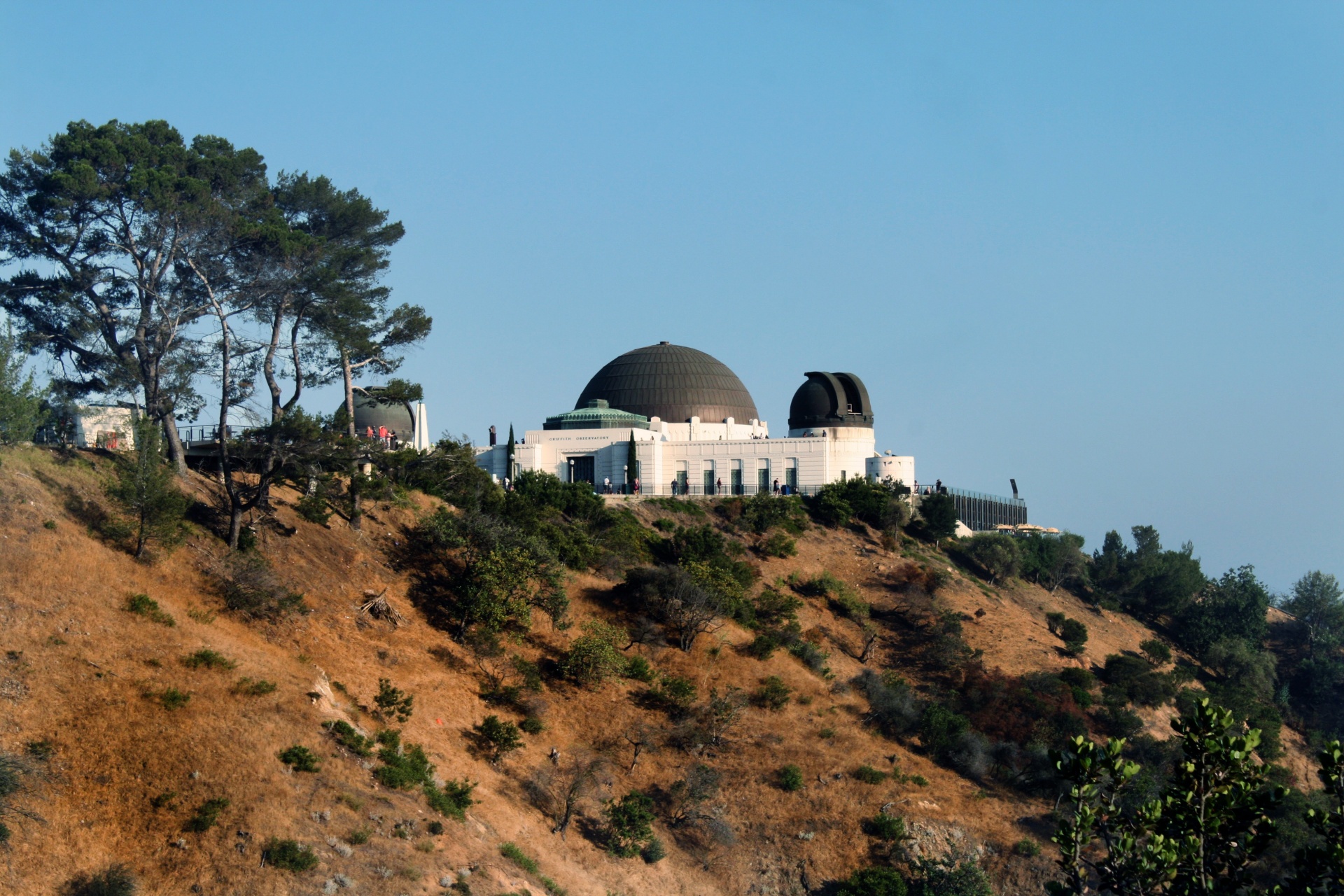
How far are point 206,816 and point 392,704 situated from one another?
7657 mm

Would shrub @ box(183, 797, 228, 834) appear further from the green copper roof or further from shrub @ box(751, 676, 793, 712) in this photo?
the green copper roof

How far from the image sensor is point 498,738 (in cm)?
3475

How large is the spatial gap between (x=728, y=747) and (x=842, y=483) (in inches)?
955

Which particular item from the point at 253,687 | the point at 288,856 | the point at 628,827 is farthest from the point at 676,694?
the point at 288,856

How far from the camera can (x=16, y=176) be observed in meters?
40.0

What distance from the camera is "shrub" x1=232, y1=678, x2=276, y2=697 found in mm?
30422

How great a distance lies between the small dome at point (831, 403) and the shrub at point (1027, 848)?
31930 mm

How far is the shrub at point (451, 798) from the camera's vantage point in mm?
30391

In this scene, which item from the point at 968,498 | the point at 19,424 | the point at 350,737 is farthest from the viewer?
the point at 968,498

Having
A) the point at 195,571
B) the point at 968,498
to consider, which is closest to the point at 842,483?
the point at 968,498

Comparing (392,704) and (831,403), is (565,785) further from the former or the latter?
(831,403)

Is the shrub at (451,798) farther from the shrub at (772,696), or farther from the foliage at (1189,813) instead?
the foliage at (1189,813)

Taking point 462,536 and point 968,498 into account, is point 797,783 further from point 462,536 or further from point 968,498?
point 968,498

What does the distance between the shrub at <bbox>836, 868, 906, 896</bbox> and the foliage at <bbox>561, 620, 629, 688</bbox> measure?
34.6 feet
